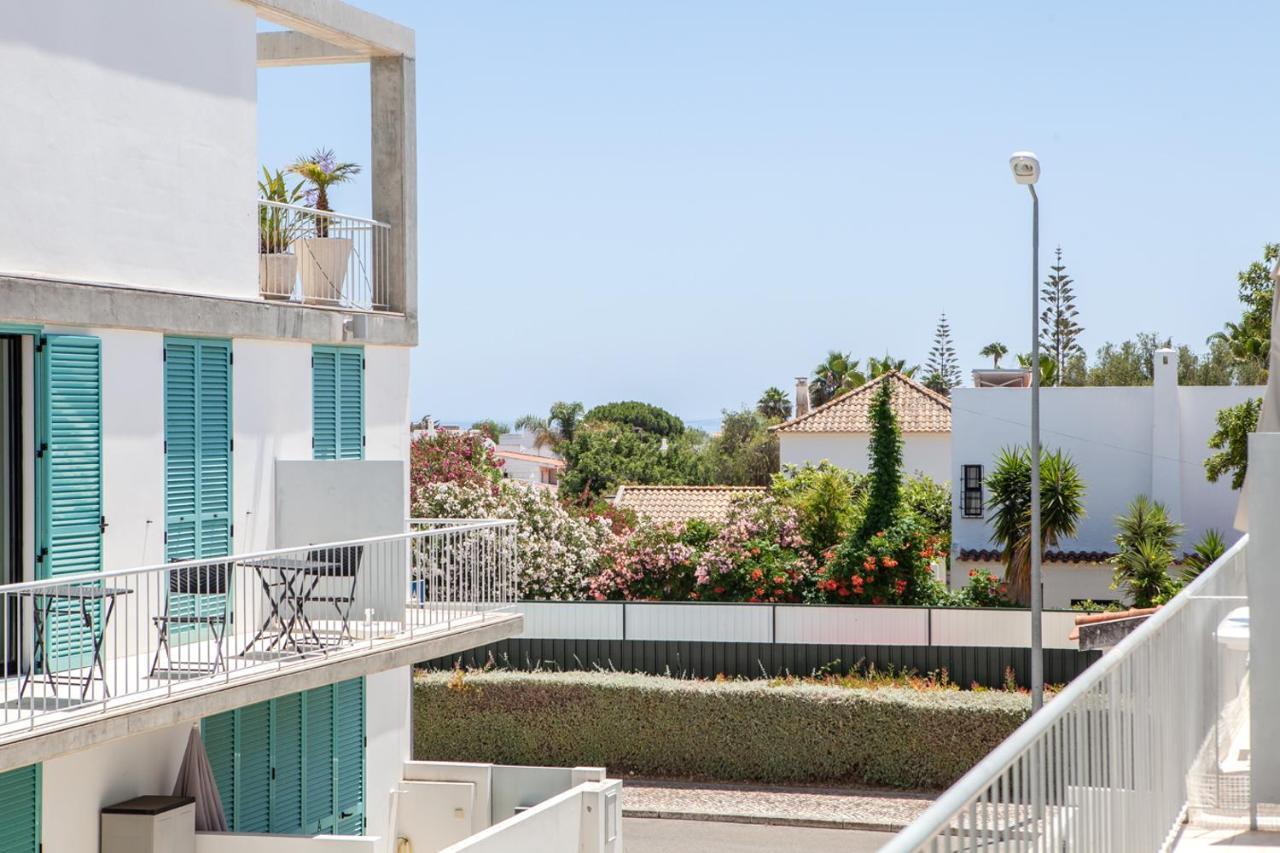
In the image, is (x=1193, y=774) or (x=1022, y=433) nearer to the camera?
(x=1193, y=774)

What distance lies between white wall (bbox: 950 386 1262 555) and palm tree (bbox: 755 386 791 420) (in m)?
65.1

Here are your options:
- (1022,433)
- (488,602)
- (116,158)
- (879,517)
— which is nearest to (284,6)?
(116,158)

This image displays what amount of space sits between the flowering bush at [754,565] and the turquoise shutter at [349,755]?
1433 cm

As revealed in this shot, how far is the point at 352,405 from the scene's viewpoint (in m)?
18.2

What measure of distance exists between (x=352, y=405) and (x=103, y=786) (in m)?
5.66

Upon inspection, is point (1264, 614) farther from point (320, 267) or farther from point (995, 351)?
point (995, 351)

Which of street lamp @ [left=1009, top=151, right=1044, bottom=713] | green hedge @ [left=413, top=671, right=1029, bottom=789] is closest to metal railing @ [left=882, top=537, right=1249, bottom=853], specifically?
street lamp @ [left=1009, top=151, right=1044, bottom=713]

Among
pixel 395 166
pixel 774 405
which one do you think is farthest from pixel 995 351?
pixel 395 166

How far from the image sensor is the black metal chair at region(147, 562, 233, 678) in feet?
43.8

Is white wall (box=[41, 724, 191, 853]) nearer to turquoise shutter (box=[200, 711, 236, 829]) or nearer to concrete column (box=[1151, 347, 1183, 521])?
turquoise shutter (box=[200, 711, 236, 829])

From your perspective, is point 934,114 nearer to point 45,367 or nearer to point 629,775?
point 629,775

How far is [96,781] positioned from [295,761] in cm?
345

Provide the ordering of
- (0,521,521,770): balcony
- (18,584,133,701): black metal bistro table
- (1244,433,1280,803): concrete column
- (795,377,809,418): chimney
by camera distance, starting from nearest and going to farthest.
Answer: (1244,433,1280,803): concrete column < (18,584,133,701): black metal bistro table < (0,521,521,770): balcony < (795,377,809,418): chimney

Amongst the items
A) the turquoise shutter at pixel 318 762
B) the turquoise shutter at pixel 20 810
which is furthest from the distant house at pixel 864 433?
the turquoise shutter at pixel 20 810
